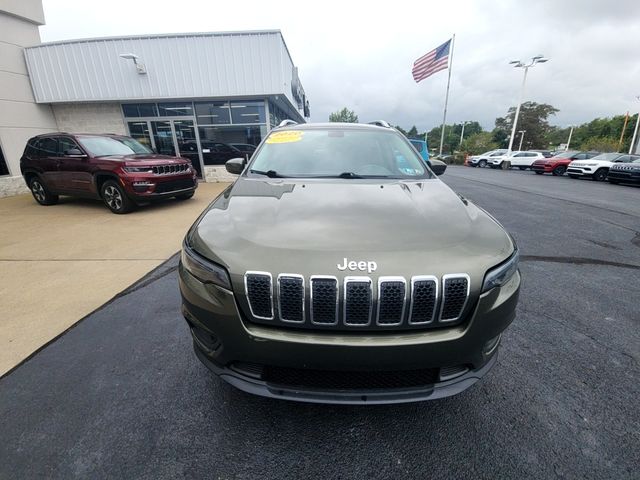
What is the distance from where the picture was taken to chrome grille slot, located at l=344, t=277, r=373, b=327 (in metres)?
1.30

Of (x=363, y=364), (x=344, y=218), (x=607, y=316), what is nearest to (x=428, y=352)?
(x=363, y=364)

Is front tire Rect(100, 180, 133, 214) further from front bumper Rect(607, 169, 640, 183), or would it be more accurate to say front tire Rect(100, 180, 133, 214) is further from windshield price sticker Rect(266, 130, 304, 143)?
front bumper Rect(607, 169, 640, 183)

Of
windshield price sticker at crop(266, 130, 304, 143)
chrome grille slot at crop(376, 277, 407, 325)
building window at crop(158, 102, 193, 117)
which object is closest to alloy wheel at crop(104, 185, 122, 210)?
windshield price sticker at crop(266, 130, 304, 143)

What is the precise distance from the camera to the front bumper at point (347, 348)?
Result: 4.34ft

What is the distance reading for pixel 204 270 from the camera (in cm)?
147

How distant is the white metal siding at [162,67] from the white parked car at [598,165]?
16.8 metres

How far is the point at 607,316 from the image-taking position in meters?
2.80

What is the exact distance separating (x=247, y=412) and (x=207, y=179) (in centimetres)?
1161

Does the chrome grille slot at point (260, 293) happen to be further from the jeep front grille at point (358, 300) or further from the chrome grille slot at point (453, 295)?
the chrome grille slot at point (453, 295)

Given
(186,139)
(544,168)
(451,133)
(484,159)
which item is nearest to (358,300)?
(186,139)

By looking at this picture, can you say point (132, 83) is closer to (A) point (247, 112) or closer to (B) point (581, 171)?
(A) point (247, 112)

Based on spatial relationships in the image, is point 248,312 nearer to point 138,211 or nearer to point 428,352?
point 428,352

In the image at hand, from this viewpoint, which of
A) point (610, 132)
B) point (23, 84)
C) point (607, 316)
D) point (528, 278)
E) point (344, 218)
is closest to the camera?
point (344, 218)

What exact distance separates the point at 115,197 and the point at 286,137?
18.2ft
